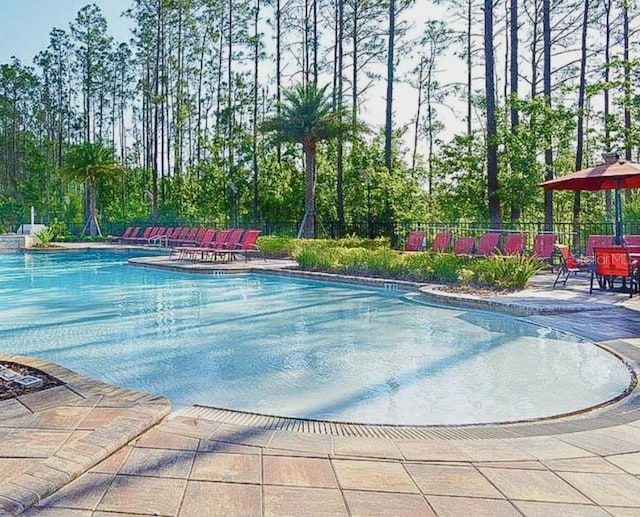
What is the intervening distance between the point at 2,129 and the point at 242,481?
1724 inches

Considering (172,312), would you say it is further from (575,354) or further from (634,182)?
(634,182)

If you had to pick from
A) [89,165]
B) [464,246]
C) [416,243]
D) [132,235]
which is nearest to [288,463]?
[464,246]

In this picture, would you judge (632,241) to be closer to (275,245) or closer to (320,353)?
(320,353)

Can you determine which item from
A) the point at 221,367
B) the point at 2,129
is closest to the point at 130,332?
the point at 221,367

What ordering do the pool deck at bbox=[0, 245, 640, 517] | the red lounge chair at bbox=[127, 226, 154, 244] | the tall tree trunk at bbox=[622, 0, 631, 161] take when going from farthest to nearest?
the red lounge chair at bbox=[127, 226, 154, 244]
the tall tree trunk at bbox=[622, 0, 631, 161]
the pool deck at bbox=[0, 245, 640, 517]

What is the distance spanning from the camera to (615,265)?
782 cm

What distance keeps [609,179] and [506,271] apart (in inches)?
85.2

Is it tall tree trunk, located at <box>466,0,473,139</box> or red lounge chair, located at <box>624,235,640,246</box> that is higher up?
tall tree trunk, located at <box>466,0,473,139</box>

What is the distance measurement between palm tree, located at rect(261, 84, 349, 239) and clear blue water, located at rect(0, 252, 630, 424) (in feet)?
25.2

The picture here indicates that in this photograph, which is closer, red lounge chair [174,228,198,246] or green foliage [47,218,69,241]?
red lounge chair [174,228,198,246]

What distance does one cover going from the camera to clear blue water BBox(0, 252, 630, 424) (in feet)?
13.6

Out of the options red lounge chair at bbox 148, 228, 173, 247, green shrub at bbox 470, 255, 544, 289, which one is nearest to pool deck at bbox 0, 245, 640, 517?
green shrub at bbox 470, 255, 544, 289

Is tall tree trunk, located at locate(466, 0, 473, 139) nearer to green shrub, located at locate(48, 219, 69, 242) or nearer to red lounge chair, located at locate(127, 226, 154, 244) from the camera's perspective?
red lounge chair, located at locate(127, 226, 154, 244)

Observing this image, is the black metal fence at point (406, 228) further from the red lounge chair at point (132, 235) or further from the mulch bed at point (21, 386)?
the mulch bed at point (21, 386)
